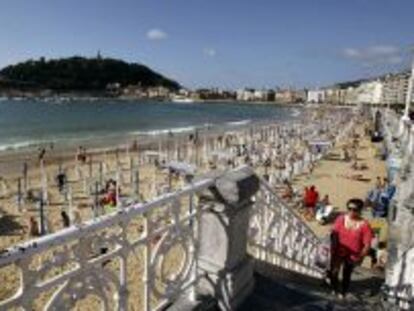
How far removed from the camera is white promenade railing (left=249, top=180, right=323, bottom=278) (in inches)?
232

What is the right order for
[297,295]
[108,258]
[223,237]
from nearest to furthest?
[108,258] → [223,237] → [297,295]

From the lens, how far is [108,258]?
10.8 feet

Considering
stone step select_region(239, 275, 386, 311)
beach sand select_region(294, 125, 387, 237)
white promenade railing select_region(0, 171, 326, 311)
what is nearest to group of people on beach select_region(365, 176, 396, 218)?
beach sand select_region(294, 125, 387, 237)

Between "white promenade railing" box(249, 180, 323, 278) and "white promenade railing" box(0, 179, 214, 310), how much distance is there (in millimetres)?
1533

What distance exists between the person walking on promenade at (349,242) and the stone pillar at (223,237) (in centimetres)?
203

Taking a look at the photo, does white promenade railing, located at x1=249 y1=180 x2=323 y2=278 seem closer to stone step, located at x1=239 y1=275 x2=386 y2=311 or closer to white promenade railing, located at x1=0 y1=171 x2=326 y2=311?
white promenade railing, located at x1=0 y1=171 x2=326 y2=311

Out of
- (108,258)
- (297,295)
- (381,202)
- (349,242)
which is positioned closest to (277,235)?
(349,242)

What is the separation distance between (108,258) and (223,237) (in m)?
1.50

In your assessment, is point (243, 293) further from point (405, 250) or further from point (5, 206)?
point (5, 206)

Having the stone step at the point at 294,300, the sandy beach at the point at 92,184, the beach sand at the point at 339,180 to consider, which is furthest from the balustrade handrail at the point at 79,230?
the beach sand at the point at 339,180

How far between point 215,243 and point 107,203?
15226mm

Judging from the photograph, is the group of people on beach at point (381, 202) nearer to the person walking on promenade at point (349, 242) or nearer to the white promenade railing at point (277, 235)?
the white promenade railing at point (277, 235)

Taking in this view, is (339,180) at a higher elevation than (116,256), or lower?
lower

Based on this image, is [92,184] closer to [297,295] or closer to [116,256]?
[297,295]
